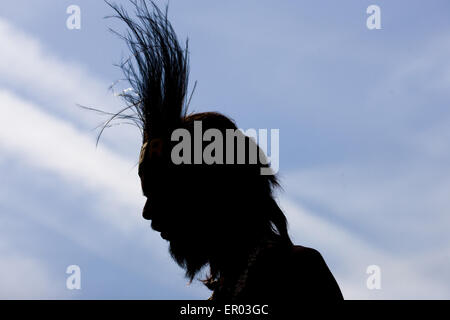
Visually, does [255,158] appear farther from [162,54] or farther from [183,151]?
Result: [162,54]

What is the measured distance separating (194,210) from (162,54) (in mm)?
1114

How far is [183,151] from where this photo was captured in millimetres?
3543

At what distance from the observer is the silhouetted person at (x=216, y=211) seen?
3.10m

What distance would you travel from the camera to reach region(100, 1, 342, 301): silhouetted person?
3096 millimetres

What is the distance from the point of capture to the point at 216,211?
11.3ft

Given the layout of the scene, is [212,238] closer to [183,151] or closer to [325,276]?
[183,151]
